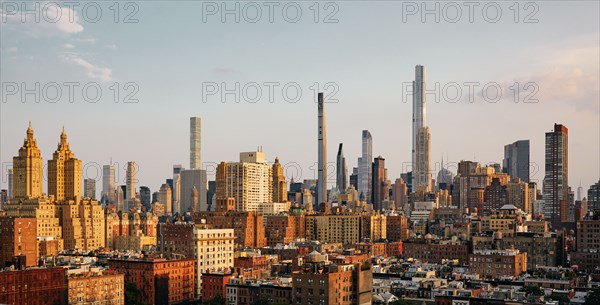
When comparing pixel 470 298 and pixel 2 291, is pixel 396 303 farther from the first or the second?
pixel 2 291

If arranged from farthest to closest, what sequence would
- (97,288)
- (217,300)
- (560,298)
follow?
(217,300) → (97,288) → (560,298)

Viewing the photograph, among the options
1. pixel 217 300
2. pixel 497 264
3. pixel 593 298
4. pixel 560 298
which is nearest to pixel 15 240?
pixel 217 300

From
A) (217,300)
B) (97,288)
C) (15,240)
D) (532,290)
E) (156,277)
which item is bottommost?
(217,300)

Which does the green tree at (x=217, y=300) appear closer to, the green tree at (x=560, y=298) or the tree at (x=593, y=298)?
the green tree at (x=560, y=298)

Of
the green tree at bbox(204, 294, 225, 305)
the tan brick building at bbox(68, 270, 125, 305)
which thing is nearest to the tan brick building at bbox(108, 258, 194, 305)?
the tan brick building at bbox(68, 270, 125, 305)

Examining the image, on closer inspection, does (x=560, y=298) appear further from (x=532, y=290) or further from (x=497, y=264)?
(x=497, y=264)

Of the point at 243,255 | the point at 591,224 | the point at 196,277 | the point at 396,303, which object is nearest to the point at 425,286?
the point at 396,303

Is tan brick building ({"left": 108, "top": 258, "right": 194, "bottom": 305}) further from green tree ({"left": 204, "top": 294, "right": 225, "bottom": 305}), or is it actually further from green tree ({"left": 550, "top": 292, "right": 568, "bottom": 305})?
green tree ({"left": 550, "top": 292, "right": 568, "bottom": 305})

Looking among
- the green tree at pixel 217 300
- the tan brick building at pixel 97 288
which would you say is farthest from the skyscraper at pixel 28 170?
the green tree at pixel 217 300
